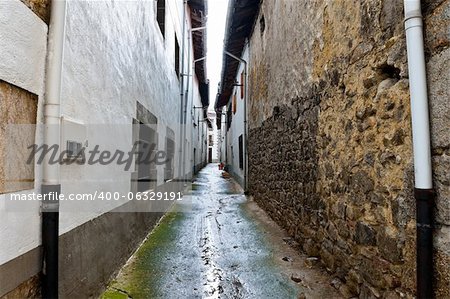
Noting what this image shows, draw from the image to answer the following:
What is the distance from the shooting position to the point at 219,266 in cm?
336

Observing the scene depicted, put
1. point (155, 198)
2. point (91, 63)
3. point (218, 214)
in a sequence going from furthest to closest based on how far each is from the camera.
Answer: point (218, 214) < point (155, 198) < point (91, 63)

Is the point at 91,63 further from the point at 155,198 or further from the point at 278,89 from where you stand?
the point at 278,89

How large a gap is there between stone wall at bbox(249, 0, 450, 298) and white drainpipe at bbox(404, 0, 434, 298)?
0.04 metres

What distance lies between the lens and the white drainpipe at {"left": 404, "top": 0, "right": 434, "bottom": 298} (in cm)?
165

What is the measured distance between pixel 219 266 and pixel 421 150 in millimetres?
2456

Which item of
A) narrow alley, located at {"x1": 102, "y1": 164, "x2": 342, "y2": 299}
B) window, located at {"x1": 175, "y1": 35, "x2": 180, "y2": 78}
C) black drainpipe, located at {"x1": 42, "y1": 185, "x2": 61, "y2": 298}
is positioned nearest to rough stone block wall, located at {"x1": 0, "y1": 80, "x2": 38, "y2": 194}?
black drainpipe, located at {"x1": 42, "y1": 185, "x2": 61, "y2": 298}

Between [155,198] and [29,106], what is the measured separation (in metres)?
3.74

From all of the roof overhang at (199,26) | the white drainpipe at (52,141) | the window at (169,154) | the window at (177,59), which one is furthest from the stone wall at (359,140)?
the roof overhang at (199,26)

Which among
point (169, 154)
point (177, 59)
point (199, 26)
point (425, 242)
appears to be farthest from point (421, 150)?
point (199, 26)

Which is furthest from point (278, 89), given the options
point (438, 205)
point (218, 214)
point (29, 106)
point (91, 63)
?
point (29, 106)

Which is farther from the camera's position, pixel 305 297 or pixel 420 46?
pixel 305 297

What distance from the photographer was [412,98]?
5.70ft

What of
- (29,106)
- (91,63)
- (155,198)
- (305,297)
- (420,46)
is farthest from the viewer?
(155,198)

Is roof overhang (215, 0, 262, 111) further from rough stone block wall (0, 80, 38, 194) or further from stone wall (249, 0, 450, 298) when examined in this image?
rough stone block wall (0, 80, 38, 194)
